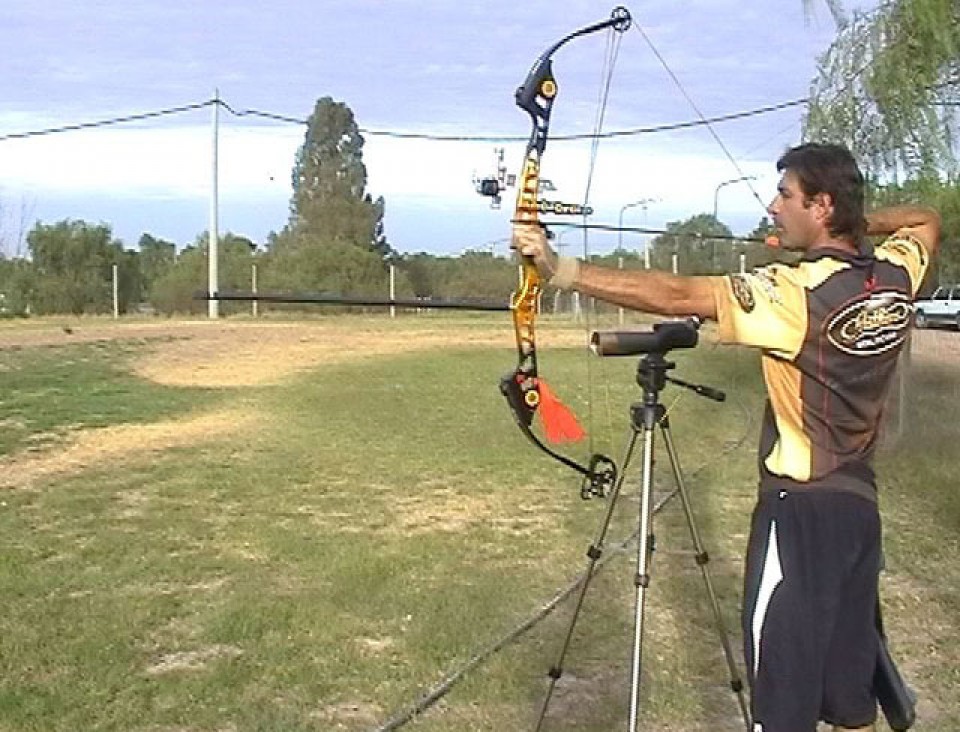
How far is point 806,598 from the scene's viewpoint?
9.68 ft

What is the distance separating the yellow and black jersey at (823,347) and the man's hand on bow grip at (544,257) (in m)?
0.30

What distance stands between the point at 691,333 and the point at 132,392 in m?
13.9

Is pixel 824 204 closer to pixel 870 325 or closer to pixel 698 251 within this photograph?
pixel 870 325

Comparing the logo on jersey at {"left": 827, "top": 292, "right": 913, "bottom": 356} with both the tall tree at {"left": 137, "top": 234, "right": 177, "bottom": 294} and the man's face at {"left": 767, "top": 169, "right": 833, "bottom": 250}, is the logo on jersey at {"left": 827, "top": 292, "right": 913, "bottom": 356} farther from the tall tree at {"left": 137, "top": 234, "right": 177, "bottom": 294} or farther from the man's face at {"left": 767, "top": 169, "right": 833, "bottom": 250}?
the tall tree at {"left": 137, "top": 234, "right": 177, "bottom": 294}

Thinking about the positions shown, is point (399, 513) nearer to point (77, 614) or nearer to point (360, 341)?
point (77, 614)

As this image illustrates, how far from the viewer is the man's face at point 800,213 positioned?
2967 millimetres

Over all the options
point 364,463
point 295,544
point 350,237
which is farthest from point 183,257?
point 295,544

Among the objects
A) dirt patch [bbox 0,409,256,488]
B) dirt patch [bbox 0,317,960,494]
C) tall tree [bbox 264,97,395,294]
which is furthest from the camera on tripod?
tall tree [bbox 264,97,395,294]

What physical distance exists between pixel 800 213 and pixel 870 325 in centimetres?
29

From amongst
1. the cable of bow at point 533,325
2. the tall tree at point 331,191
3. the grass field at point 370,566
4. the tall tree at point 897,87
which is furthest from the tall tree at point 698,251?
the tall tree at point 331,191

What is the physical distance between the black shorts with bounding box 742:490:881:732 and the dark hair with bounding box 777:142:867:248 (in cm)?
58

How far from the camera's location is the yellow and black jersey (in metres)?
2.85

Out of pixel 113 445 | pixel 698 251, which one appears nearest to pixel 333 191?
pixel 113 445

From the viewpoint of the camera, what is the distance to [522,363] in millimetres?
3826
